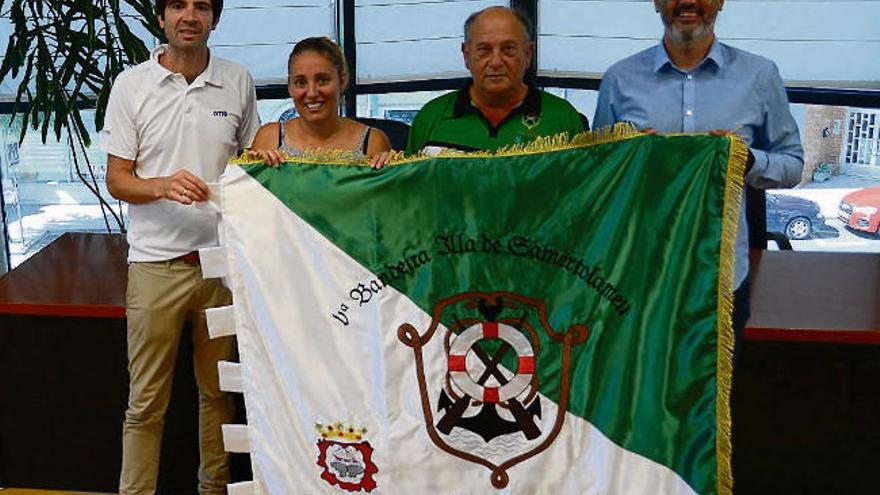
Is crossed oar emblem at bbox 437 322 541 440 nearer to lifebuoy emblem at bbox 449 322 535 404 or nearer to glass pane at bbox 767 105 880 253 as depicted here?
lifebuoy emblem at bbox 449 322 535 404

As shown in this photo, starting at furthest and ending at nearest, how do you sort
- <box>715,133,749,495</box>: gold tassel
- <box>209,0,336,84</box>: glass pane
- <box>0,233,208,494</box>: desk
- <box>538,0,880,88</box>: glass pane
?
1. <box>209,0,336,84</box>: glass pane
2. <box>538,0,880,88</box>: glass pane
3. <box>0,233,208,494</box>: desk
4. <box>715,133,749,495</box>: gold tassel

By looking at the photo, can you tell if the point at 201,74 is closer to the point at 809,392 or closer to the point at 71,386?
the point at 71,386

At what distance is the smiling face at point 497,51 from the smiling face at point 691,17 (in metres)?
0.33

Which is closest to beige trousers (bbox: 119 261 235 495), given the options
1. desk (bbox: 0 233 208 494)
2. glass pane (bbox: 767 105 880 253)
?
desk (bbox: 0 233 208 494)

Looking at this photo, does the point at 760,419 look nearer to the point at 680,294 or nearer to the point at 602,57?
the point at 680,294

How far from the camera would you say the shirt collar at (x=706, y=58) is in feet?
7.52

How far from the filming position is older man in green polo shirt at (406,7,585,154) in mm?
2357

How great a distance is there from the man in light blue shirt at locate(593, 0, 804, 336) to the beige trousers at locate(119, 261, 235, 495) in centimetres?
116

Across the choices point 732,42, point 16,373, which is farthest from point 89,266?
point 732,42

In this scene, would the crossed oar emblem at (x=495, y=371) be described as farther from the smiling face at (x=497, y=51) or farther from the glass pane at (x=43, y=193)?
the glass pane at (x=43, y=193)

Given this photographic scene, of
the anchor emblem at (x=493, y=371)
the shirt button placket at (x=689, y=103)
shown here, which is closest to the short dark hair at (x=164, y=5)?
the anchor emblem at (x=493, y=371)

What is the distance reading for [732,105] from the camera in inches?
90.1

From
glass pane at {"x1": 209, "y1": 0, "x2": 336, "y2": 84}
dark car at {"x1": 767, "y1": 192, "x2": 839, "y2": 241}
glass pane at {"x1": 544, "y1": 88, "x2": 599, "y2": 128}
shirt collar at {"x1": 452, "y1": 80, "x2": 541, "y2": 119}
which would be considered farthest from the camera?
dark car at {"x1": 767, "y1": 192, "x2": 839, "y2": 241}

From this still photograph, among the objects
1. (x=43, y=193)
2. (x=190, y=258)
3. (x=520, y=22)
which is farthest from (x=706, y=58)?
(x=43, y=193)
